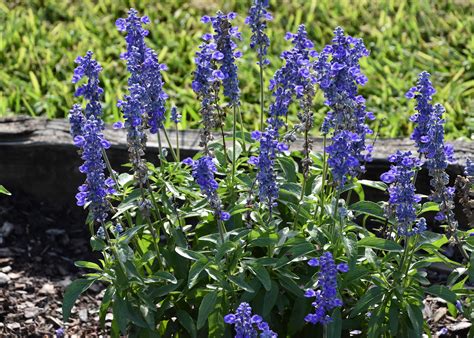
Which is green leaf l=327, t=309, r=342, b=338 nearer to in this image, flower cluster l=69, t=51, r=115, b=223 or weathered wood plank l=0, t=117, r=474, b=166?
flower cluster l=69, t=51, r=115, b=223

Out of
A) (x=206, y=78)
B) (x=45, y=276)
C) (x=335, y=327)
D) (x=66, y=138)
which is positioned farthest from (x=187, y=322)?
(x=66, y=138)

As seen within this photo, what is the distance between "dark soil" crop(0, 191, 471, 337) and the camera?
17.9 feet

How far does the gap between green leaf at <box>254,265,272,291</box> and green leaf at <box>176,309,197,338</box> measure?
0.44 metres

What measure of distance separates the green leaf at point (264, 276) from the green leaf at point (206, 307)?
0.20m

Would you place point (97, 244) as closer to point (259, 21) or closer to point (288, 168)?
point (288, 168)

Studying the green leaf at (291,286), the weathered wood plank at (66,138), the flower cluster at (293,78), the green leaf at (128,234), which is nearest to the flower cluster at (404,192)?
the green leaf at (291,286)

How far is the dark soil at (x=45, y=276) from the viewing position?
5457mm

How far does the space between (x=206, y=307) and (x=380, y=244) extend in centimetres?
77

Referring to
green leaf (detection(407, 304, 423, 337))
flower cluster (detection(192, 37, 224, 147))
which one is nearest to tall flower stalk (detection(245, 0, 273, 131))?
flower cluster (detection(192, 37, 224, 147))

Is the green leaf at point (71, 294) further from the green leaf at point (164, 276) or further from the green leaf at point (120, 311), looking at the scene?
the green leaf at point (164, 276)

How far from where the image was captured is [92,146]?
3.83m

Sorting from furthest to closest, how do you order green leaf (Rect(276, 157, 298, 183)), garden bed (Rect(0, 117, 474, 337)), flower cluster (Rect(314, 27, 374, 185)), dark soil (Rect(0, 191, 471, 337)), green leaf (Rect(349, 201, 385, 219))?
garden bed (Rect(0, 117, 474, 337)), dark soil (Rect(0, 191, 471, 337)), green leaf (Rect(276, 157, 298, 183)), green leaf (Rect(349, 201, 385, 219)), flower cluster (Rect(314, 27, 374, 185))

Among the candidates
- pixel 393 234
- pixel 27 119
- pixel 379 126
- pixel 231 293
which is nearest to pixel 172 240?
pixel 231 293

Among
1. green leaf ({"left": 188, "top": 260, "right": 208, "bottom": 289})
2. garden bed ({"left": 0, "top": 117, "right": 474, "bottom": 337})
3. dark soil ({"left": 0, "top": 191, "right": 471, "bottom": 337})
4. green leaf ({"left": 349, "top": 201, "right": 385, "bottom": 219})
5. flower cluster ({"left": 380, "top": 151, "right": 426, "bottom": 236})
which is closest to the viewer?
flower cluster ({"left": 380, "top": 151, "right": 426, "bottom": 236})
